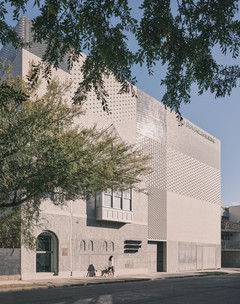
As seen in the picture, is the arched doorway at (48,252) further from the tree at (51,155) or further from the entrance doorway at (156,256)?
the entrance doorway at (156,256)

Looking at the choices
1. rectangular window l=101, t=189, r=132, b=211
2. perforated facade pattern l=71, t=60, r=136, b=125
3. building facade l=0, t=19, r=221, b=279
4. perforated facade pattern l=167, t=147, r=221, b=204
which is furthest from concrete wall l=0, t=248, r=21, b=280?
perforated facade pattern l=167, t=147, r=221, b=204

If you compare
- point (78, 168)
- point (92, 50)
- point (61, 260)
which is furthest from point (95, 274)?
point (92, 50)

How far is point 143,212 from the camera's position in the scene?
4181cm

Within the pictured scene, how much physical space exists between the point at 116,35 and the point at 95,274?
94.3ft

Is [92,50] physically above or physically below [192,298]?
above

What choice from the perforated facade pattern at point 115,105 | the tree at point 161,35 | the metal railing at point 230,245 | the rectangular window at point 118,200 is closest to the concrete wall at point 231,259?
the metal railing at point 230,245

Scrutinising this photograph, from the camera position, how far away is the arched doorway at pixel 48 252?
30.7 metres

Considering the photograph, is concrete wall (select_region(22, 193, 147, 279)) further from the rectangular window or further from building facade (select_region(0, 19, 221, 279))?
the rectangular window

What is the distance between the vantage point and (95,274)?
34.8 meters

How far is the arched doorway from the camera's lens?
3066 cm

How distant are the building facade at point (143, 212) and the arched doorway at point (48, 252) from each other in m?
0.06

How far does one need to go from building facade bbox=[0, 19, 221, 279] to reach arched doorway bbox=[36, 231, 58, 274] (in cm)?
6

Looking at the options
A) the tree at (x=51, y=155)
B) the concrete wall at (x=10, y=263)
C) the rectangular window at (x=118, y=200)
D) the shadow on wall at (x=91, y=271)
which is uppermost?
the tree at (x=51, y=155)

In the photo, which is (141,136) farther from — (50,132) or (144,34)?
(144,34)
